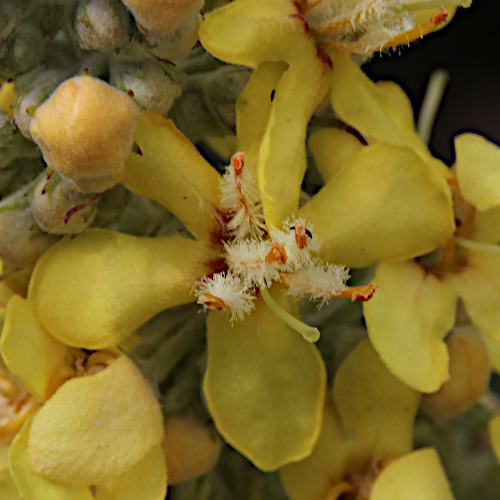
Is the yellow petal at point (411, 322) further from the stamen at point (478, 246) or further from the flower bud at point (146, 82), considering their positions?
the flower bud at point (146, 82)

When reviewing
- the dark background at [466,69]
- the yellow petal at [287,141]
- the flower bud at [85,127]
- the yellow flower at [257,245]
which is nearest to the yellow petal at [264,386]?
the yellow flower at [257,245]

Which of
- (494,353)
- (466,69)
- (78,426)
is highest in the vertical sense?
(78,426)

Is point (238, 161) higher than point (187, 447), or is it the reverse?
point (238, 161)

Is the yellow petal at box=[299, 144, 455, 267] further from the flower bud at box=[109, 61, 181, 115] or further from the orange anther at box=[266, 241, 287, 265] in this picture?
the flower bud at box=[109, 61, 181, 115]


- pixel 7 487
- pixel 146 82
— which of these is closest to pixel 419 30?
pixel 146 82

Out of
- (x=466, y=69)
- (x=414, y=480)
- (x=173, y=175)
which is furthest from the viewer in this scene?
(x=466, y=69)

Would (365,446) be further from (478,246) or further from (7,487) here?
(7,487)
